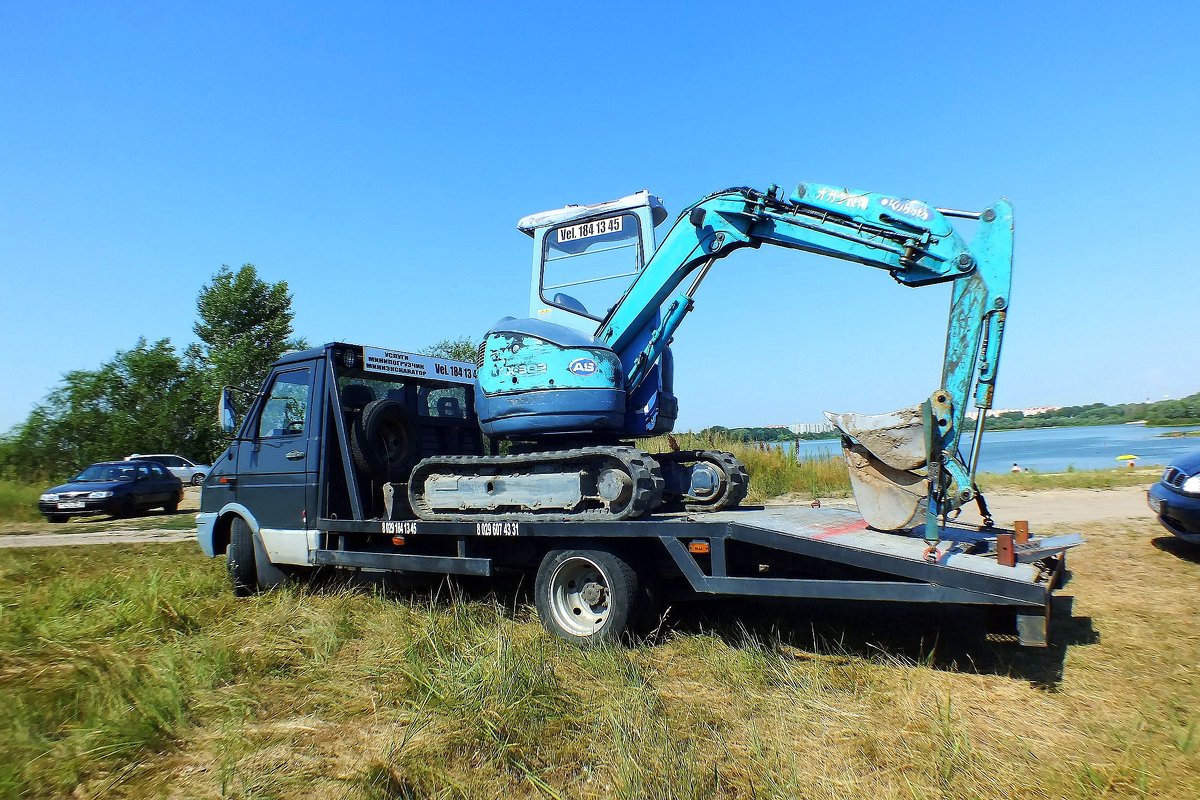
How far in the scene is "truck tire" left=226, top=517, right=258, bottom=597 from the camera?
24.8 feet

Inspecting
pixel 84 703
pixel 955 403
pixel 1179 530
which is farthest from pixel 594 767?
pixel 1179 530

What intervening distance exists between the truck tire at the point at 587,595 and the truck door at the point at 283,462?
281cm

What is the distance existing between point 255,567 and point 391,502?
2.06 m

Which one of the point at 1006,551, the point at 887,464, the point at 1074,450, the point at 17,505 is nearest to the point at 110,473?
the point at 17,505

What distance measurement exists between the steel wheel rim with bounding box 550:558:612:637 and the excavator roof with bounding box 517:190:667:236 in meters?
3.18

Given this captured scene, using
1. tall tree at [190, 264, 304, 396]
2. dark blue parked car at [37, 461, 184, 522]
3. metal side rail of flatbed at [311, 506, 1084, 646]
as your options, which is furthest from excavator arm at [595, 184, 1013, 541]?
tall tree at [190, 264, 304, 396]

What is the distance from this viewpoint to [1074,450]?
103 ft

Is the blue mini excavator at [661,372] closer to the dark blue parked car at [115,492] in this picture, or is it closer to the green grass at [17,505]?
the dark blue parked car at [115,492]

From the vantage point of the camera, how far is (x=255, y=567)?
24.8ft

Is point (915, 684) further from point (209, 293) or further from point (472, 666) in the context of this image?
point (209, 293)

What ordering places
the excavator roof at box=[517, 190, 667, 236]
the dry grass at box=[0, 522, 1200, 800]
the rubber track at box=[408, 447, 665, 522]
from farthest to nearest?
the excavator roof at box=[517, 190, 667, 236] < the rubber track at box=[408, 447, 665, 522] < the dry grass at box=[0, 522, 1200, 800]

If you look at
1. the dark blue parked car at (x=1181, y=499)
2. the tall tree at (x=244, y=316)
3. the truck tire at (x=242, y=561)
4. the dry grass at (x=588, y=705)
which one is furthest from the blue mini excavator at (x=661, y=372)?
the tall tree at (x=244, y=316)

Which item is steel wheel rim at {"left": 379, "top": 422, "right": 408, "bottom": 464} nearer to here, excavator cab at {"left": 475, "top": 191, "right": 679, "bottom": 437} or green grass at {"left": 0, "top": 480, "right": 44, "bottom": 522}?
excavator cab at {"left": 475, "top": 191, "right": 679, "bottom": 437}

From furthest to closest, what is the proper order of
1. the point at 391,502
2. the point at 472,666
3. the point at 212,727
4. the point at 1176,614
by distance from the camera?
the point at 391,502, the point at 1176,614, the point at 472,666, the point at 212,727
